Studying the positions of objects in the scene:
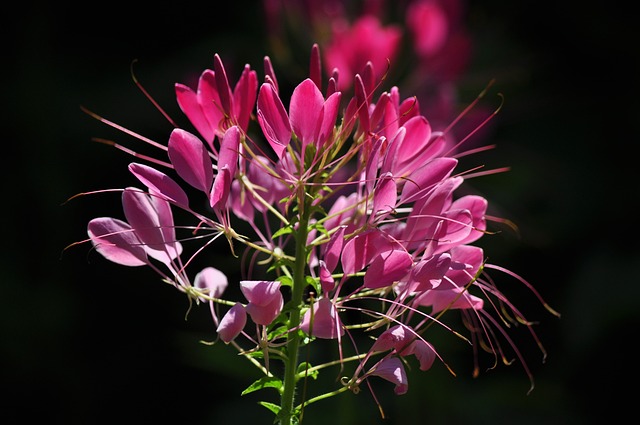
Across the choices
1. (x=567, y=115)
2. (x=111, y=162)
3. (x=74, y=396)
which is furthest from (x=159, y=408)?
(x=567, y=115)

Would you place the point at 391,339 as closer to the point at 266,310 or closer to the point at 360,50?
the point at 266,310

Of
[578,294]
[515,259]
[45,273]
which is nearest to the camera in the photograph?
[578,294]

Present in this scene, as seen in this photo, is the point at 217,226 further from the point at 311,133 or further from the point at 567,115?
the point at 567,115

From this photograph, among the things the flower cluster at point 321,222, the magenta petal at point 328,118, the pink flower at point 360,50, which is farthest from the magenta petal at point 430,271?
the pink flower at point 360,50

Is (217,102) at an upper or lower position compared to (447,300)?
upper

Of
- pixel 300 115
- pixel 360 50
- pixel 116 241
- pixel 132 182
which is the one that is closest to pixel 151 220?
pixel 116 241

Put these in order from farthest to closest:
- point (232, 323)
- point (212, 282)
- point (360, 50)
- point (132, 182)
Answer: point (132, 182)
point (360, 50)
point (212, 282)
point (232, 323)
